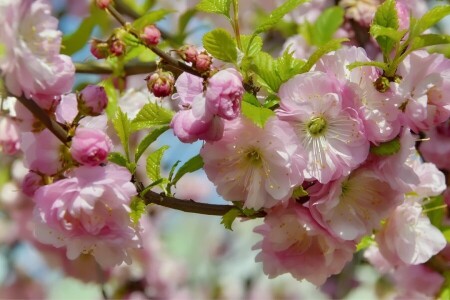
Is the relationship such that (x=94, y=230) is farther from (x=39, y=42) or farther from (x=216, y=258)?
(x=216, y=258)

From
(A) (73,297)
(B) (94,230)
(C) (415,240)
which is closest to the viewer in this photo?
(B) (94,230)

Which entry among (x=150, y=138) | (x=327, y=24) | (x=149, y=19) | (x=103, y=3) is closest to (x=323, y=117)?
(x=150, y=138)

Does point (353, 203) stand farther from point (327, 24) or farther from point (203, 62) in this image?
point (327, 24)

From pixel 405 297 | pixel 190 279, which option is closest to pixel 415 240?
pixel 405 297

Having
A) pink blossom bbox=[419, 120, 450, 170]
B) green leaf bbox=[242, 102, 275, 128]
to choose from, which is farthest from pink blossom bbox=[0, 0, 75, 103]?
pink blossom bbox=[419, 120, 450, 170]

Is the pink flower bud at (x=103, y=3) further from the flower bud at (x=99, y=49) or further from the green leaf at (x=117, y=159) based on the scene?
the green leaf at (x=117, y=159)

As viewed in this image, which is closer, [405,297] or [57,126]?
[57,126]

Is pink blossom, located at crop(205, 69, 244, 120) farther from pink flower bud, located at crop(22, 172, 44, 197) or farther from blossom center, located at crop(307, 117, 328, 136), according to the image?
pink flower bud, located at crop(22, 172, 44, 197)
